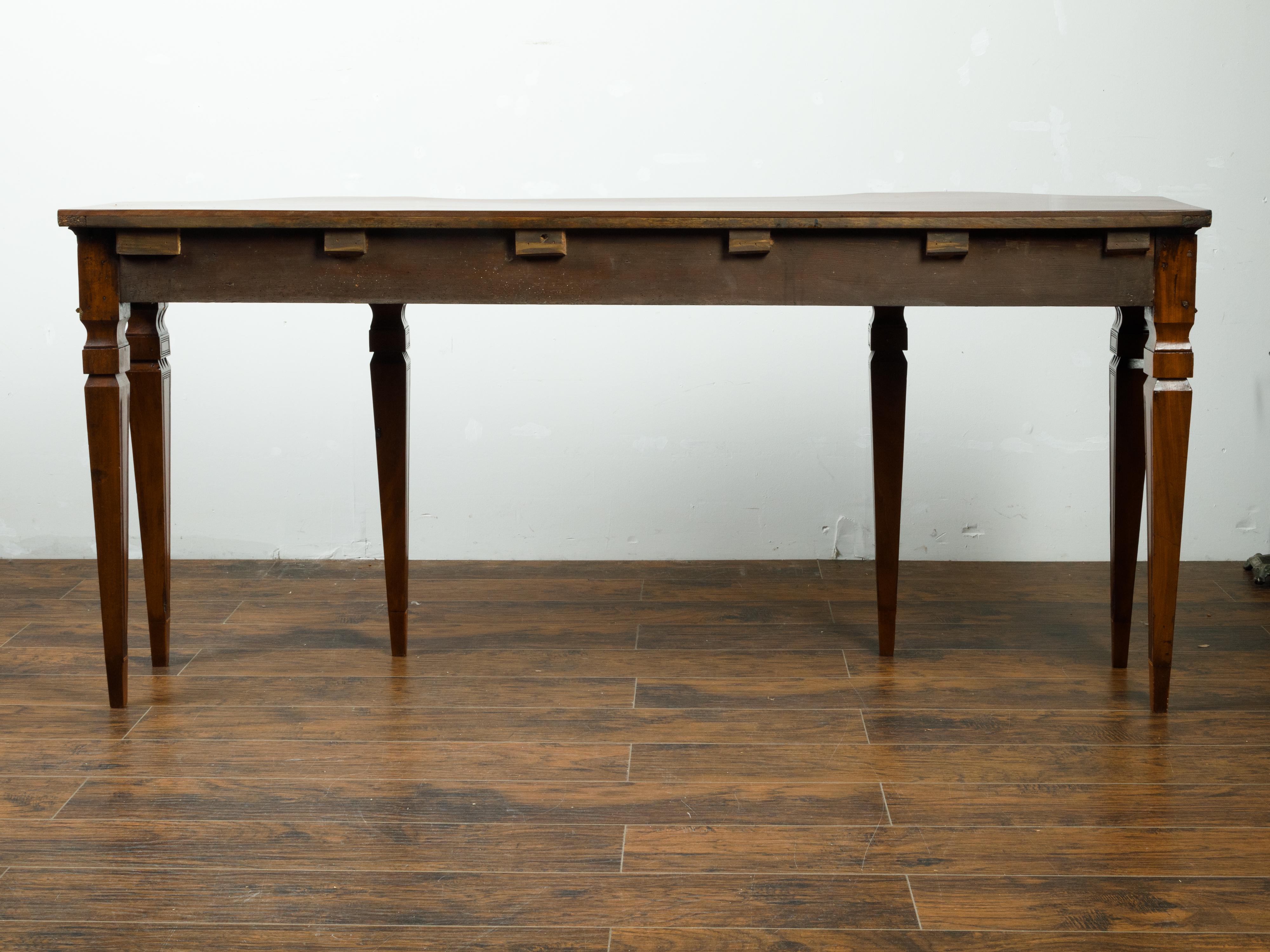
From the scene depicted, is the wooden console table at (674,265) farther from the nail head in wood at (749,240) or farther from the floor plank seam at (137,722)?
the floor plank seam at (137,722)

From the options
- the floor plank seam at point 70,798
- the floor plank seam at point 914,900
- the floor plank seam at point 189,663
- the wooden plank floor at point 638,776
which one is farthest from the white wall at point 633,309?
the floor plank seam at point 914,900

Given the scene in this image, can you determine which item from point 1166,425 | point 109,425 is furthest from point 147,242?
point 1166,425

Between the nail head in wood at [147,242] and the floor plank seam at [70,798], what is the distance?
0.71 m

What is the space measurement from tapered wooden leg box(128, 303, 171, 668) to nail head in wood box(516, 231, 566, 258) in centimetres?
65

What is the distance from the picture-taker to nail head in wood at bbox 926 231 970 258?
1.62m

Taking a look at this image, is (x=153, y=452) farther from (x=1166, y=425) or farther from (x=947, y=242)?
(x=1166, y=425)

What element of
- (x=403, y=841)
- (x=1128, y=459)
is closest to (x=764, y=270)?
(x=1128, y=459)

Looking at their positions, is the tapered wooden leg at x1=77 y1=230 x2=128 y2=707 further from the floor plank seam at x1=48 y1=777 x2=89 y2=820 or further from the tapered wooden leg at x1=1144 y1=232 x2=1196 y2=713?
the tapered wooden leg at x1=1144 y1=232 x2=1196 y2=713

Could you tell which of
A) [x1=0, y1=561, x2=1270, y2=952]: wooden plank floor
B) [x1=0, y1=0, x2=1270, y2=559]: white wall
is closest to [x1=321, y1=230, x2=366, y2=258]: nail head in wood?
[x1=0, y1=561, x2=1270, y2=952]: wooden plank floor

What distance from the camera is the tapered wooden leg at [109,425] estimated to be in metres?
1.69

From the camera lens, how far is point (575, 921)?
126 cm

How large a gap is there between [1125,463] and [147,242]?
1.49 meters

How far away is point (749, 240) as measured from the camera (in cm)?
163

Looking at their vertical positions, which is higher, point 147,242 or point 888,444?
point 147,242
